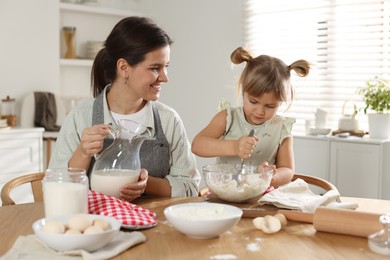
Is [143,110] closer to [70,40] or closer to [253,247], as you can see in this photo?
[253,247]

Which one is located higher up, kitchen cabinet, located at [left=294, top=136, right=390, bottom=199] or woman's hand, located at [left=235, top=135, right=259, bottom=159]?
woman's hand, located at [left=235, top=135, right=259, bottom=159]

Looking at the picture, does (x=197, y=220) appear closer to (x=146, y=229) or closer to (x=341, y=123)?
(x=146, y=229)

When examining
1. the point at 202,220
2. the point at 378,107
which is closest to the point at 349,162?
the point at 378,107

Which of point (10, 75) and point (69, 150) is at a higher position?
point (10, 75)

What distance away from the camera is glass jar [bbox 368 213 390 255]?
1.27m

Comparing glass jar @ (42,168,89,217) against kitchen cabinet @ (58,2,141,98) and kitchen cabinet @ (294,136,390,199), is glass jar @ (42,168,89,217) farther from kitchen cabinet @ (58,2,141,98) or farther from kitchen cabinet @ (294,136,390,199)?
kitchen cabinet @ (58,2,141,98)

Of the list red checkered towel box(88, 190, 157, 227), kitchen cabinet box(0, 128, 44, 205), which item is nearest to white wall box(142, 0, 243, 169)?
kitchen cabinet box(0, 128, 44, 205)

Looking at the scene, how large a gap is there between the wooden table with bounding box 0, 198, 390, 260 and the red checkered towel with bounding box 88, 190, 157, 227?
0.03 m

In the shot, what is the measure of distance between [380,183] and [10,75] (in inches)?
112

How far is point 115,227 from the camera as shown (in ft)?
4.09

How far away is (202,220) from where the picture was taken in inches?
51.2

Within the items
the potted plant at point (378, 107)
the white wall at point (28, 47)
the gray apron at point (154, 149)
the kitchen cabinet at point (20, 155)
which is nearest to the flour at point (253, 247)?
the gray apron at point (154, 149)

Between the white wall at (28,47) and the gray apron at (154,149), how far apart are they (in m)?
2.49

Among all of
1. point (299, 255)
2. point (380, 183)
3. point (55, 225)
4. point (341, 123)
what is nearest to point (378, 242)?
point (299, 255)
